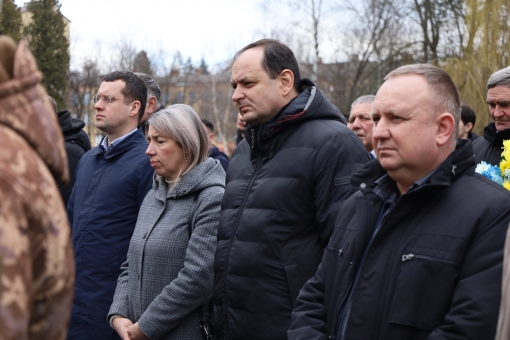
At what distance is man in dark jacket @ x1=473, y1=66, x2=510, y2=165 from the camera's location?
5082mm

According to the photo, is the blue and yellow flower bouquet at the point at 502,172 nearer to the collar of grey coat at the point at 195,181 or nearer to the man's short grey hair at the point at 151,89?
the collar of grey coat at the point at 195,181

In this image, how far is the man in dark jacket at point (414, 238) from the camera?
2.66 metres

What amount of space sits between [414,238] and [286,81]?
1.65 m

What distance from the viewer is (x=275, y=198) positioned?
3740 mm

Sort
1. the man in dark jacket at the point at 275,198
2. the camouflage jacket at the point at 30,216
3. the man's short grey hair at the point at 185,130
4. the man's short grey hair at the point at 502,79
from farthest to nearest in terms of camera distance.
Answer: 1. the man's short grey hair at the point at 502,79
2. the man's short grey hair at the point at 185,130
3. the man in dark jacket at the point at 275,198
4. the camouflage jacket at the point at 30,216

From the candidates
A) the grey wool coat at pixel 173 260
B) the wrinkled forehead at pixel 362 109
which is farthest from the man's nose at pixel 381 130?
the wrinkled forehead at pixel 362 109

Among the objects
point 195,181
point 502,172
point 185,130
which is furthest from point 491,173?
point 185,130

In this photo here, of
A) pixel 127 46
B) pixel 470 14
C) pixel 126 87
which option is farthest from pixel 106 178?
pixel 127 46

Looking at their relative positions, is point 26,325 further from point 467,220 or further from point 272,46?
point 272,46

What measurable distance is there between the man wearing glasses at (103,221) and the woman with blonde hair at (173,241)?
0.22 meters

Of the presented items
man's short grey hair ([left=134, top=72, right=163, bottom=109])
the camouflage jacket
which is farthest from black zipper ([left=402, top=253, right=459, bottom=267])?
man's short grey hair ([left=134, top=72, right=163, bottom=109])

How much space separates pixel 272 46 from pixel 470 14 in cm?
1499

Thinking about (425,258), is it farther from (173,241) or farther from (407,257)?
(173,241)

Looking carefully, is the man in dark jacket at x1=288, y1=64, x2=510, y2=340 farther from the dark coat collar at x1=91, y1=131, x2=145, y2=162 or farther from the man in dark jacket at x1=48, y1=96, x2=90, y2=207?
the man in dark jacket at x1=48, y1=96, x2=90, y2=207
